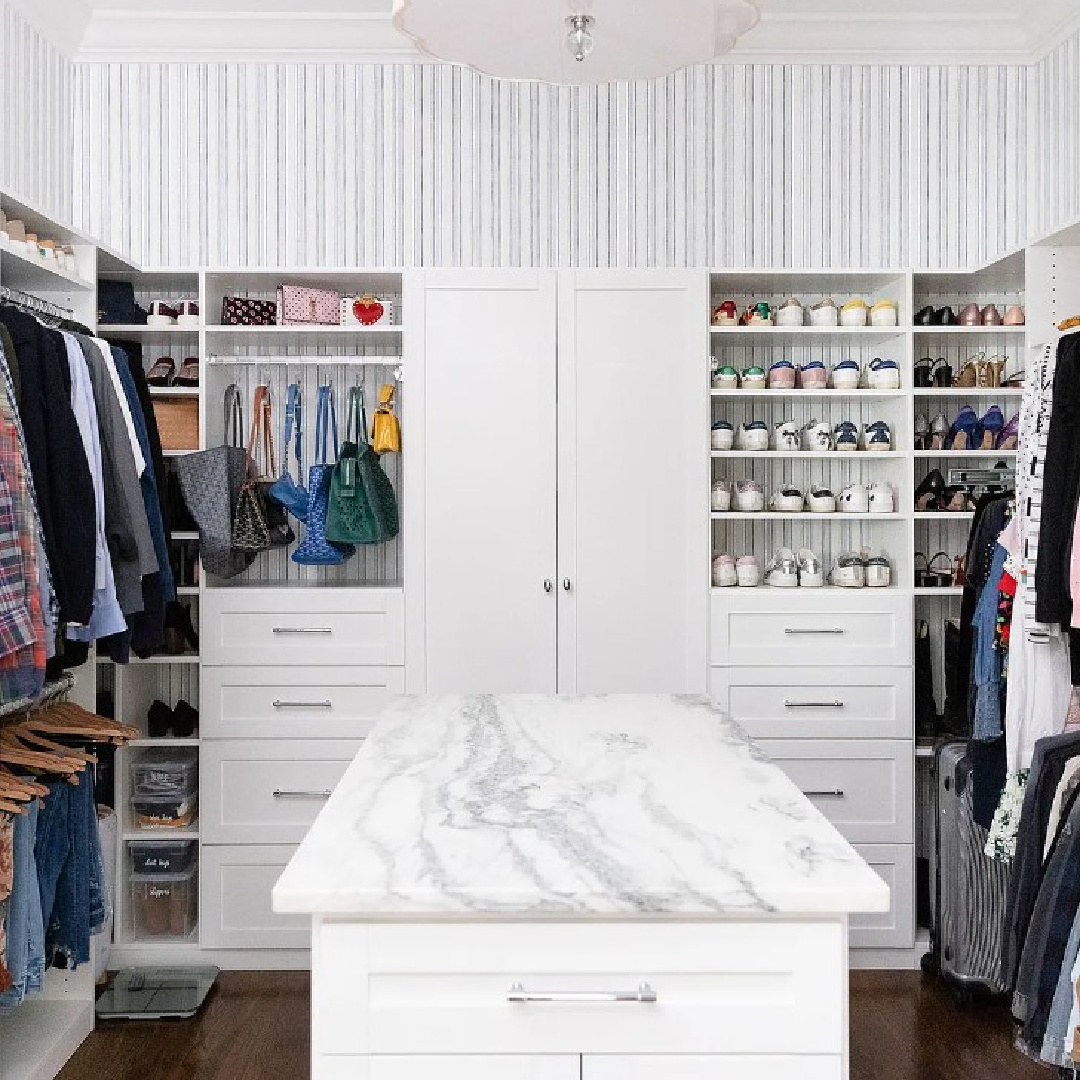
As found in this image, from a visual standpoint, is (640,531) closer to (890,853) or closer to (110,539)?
(890,853)

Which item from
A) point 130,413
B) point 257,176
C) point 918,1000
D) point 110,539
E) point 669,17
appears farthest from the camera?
point 257,176

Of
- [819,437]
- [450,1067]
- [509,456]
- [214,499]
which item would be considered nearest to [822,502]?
[819,437]

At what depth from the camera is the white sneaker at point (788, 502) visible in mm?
3801

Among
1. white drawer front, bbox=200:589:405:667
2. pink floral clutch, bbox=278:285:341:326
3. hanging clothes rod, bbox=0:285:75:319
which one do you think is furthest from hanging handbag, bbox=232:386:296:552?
hanging clothes rod, bbox=0:285:75:319

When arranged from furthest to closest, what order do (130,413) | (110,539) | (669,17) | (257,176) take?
(257,176), (130,413), (110,539), (669,17)

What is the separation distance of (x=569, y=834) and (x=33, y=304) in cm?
220

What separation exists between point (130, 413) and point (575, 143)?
5.99 feet

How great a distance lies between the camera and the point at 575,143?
4027 mm

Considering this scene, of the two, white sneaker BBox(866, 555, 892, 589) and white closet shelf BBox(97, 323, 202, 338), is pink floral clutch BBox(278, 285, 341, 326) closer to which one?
white closet shelf BBox(97, 323, 202, 338)

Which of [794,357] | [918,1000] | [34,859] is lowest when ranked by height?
[918,1000]

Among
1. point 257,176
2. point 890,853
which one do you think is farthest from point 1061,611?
point 257,176

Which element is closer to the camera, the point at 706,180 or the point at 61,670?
the point at 61,670

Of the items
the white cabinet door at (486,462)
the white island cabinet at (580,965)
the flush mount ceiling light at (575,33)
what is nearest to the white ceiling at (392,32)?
the white cabinet door at (486,462)

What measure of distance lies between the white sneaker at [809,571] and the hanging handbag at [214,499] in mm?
1823
